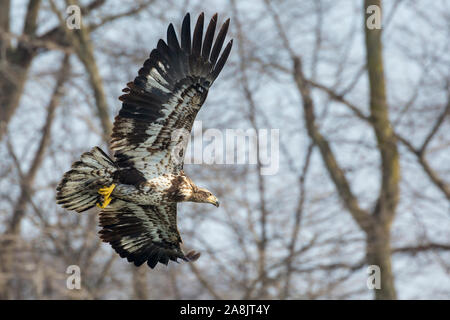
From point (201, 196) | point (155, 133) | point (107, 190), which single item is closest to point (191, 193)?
point (201, 196)

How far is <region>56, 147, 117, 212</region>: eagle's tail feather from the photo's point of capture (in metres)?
7.72

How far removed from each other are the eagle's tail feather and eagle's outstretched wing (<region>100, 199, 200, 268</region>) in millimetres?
328

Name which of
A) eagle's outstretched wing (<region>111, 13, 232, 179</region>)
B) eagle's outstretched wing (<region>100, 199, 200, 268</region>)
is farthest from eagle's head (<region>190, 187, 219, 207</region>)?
eagle's outstretched wing (<region>111, 13, 232, 179</region>)

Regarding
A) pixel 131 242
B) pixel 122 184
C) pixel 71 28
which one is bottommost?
pixel 131 242

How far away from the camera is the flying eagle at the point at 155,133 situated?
7.52 m

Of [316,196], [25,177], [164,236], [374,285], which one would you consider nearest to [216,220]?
[316,196]

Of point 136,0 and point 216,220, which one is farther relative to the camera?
point 136,0

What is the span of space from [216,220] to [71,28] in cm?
444

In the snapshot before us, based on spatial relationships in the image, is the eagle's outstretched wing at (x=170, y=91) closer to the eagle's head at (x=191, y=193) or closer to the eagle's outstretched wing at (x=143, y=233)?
the eagle's head at (x=191, y=193)

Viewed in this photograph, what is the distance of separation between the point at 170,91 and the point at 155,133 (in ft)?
1.39

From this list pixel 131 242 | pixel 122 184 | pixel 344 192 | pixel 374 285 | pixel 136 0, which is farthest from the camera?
pixel 136 0

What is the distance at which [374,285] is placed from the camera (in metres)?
14.1

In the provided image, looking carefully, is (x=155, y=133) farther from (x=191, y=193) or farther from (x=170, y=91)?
(x=191, y=193)

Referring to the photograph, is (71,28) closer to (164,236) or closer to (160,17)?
(160,17)
